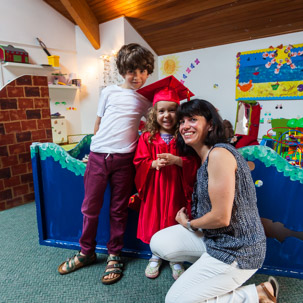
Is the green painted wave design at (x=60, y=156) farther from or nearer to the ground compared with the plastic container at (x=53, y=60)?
nearer to the ground

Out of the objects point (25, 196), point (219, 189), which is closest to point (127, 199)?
point (219, 189)

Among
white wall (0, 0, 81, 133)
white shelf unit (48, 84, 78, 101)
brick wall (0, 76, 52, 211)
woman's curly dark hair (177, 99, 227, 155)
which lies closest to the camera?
woman's curly dark hair (177, 99, 227, 155)

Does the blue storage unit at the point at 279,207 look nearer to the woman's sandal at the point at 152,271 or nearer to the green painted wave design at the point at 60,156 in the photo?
the woman's sandal at the point at 152,271

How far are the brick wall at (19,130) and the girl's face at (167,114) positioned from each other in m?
1.96

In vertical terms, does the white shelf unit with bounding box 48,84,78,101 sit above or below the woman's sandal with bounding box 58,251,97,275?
above

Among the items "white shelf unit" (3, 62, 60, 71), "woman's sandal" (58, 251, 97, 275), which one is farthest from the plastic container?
"woman's sandal" (58, 251, 97, 275)

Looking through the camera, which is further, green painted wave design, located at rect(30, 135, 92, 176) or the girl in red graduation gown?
green painted wave design, located at rect(30, 135, 92, 176)

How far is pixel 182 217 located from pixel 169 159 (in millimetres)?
309

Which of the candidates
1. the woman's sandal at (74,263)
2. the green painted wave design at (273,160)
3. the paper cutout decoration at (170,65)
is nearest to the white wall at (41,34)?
the paper cutout decoration at (170,65)

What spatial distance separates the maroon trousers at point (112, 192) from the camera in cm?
149

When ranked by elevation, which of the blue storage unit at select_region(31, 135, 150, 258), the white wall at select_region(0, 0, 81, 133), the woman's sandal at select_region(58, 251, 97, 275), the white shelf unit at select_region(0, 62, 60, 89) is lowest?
the woman's sandal at select_region(58, 251, 97, 275)

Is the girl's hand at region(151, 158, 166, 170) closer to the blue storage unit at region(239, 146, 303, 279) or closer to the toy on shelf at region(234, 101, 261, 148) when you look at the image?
the blue storage unit at region(239, 146, 303, 279)

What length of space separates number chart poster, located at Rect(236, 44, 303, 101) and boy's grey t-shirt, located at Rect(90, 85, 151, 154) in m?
2.50

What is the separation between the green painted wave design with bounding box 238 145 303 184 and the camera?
133 centimetres
